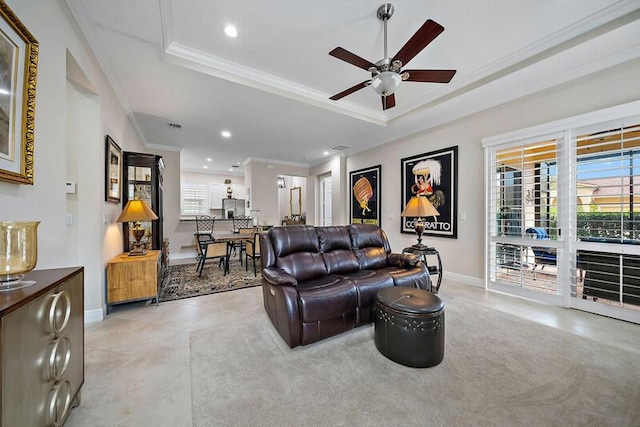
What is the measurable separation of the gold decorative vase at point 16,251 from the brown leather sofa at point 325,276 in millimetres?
1534

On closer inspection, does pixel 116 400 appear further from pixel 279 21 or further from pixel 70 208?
pixel 279 21

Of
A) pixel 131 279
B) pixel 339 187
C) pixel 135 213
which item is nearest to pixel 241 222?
pixel 339 187

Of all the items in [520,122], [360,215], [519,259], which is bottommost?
[519,259]

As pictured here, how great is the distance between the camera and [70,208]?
2.68 meters

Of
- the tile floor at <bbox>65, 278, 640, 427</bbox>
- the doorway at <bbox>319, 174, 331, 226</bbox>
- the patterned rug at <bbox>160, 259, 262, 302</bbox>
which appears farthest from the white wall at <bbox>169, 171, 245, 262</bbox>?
the doorway at <bbox>319, 174, 331, 226</bbox>

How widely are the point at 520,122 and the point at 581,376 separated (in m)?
3.14

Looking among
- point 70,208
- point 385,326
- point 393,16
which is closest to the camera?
point 385,326

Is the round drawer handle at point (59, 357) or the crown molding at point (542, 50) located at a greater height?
the crown molding at point (542, 50)

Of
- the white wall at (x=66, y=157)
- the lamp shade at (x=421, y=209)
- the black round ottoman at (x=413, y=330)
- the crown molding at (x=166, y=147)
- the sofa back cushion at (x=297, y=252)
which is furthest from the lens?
the crown molding at (x=166, y=147)

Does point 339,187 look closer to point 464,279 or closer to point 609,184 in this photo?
point 464,279

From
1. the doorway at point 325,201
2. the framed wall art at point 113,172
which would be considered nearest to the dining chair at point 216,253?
the framed wall art at point 113,172

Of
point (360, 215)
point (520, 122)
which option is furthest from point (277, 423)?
point (360, 215)

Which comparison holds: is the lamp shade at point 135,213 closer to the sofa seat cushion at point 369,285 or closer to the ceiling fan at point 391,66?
the sofa seat cushion at point 369,285

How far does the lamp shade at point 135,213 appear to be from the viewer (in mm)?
3168
